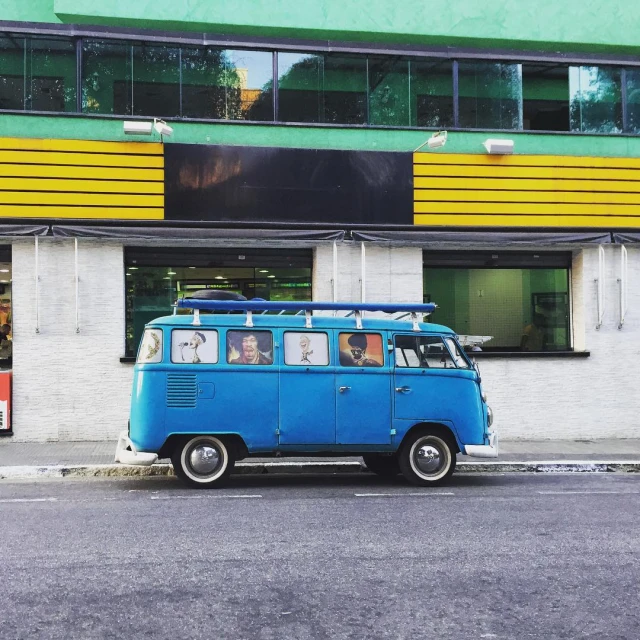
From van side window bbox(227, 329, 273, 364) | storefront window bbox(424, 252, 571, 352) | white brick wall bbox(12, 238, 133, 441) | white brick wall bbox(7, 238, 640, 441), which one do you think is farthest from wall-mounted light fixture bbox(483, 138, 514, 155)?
white brick wall bbox(12, 238, 133, 441)

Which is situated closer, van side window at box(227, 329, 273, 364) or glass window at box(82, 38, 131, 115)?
van side window at box(227, 329, 273, 364)

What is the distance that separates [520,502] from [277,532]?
11.3 feet

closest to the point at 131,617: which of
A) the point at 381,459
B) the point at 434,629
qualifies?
the point at 434,629

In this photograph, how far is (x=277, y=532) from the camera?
768cm

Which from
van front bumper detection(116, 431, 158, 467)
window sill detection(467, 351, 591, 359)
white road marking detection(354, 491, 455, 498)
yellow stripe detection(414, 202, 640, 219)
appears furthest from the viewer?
window sill detection(467, 351, 591, 359)

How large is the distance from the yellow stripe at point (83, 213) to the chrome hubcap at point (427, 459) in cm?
697

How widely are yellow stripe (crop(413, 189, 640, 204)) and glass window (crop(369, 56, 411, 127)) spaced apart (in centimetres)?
153

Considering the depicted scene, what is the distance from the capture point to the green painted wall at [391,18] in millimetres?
15008

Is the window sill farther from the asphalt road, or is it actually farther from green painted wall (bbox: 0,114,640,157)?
the asphalt road

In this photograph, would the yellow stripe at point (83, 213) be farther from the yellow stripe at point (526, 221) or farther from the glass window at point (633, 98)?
the glass window at point (633, 98)

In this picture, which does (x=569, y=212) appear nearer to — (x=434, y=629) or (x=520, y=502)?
(x=520, y=502)

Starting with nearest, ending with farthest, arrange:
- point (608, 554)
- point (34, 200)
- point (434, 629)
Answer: point (434, 629) → point (608, 554) → point (34, 200)

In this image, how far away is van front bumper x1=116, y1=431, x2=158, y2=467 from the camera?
10227mm

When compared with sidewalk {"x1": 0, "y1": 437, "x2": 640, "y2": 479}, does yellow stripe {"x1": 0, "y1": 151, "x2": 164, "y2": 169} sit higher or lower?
higher
